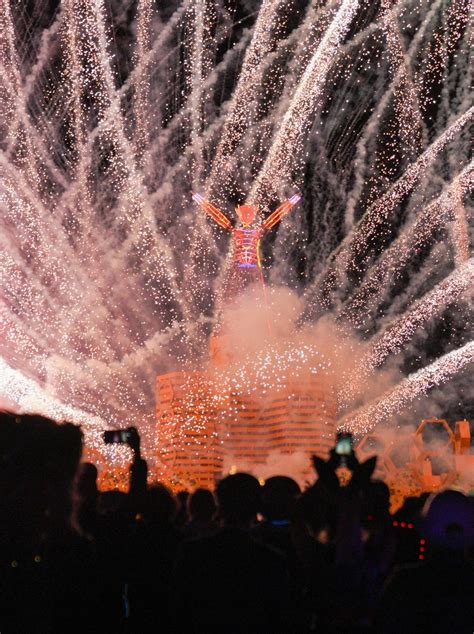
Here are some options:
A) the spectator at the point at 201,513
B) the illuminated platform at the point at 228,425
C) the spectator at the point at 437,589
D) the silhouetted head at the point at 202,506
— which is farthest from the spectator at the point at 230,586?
the illuminated platform at the point at 228,425

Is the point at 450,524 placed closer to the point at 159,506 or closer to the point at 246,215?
the point at 159,506

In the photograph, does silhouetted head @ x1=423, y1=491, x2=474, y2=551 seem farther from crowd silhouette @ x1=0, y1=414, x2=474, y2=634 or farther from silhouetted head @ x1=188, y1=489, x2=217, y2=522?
silhouetted head @ x1=188, y1=489, x2=217, y2=522

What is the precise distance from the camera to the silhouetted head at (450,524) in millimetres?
4242

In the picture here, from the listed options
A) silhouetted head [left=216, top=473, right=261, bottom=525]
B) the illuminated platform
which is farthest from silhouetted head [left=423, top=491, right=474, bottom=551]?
the illuminated platform

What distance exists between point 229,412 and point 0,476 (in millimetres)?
83875

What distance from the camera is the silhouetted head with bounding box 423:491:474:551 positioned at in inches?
167

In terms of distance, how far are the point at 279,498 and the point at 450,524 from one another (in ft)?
6.81

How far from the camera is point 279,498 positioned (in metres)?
6.18

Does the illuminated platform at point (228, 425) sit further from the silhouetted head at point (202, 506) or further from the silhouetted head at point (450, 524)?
the silhouetted head at point (450, 524)

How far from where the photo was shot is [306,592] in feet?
17.3

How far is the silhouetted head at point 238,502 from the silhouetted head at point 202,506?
1.79 metres

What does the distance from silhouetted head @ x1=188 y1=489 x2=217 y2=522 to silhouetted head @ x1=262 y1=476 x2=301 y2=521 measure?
491 mm

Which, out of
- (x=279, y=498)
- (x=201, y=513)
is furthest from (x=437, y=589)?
(x=201, y=513)

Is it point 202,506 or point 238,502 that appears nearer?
point 238,502
